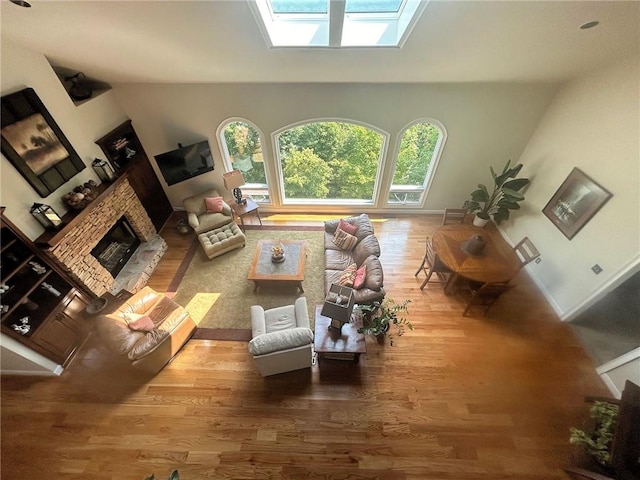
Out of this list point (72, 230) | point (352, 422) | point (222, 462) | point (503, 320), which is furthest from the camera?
point (503, 320)

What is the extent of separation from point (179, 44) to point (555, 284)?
252 inches

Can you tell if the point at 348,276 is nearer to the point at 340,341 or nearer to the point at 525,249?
the point at 340,341

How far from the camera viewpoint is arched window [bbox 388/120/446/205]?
510cm

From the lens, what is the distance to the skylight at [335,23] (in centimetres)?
267

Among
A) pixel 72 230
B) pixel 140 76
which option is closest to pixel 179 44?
pixel 140 76

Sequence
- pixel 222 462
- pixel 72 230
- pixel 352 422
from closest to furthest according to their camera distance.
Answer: pixel 222 462, pixel 352 422, pixel 72 230

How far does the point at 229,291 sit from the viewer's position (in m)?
4.59

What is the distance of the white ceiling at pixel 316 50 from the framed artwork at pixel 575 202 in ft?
5.13

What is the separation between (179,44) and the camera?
119 inches

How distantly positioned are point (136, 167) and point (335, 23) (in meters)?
4.60

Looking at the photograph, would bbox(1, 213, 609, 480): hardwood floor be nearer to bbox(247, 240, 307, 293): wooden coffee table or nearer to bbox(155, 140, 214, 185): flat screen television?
bbox(247, 240, 307, 293): wooden coffee table

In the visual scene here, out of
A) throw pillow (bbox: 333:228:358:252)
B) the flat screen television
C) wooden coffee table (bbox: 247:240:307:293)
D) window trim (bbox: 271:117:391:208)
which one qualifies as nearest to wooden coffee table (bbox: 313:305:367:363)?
wooden coffee table (bbox: 247:240:307:293)

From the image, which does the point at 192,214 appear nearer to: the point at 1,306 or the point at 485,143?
the point at 1,306

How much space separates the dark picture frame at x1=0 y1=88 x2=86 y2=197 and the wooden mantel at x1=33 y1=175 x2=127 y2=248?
15.2 inches
